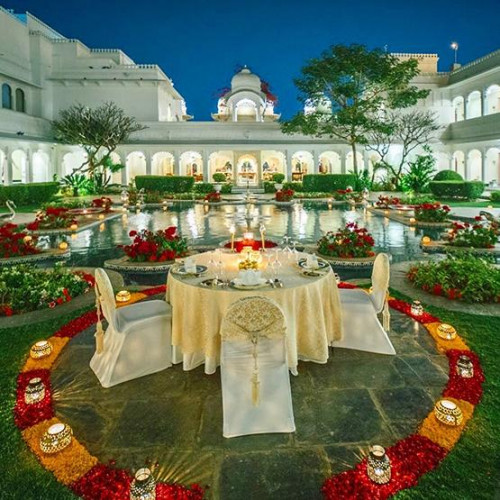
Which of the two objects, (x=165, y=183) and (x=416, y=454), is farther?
(x=165, y=183)

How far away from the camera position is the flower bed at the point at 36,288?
641cm

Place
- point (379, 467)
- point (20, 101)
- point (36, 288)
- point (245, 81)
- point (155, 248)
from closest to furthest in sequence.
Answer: point (379, 467) < point (36, 288) < point (155, 248) < point (20, 101) < point (245, 81)

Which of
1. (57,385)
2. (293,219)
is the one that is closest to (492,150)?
(293,219)

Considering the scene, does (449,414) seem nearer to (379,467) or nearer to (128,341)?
(379,467)

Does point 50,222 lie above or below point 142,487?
above

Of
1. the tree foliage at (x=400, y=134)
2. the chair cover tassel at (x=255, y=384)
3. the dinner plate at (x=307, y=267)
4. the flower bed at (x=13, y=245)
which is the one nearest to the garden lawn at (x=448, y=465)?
the chair cover tassel at (x=255, y=384)

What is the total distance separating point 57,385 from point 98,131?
27.8 metres

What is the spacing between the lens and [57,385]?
4246 mm

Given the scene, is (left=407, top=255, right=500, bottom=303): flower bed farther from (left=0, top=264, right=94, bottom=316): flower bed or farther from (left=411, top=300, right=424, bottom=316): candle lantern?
(left=0, top=264, right=94, bottom=316): flower bed

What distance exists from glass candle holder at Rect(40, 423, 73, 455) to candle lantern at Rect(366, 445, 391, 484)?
229cm

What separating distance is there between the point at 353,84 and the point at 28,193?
2263cm

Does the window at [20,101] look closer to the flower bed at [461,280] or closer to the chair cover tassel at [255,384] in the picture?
the flower bed at [461,280]

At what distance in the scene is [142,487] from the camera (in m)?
2.60

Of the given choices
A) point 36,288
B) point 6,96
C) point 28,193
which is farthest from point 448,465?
point 6,96
